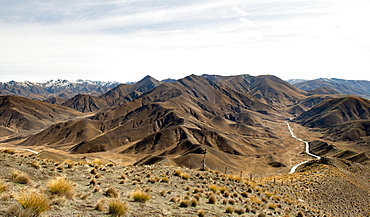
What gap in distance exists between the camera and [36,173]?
1432 cm

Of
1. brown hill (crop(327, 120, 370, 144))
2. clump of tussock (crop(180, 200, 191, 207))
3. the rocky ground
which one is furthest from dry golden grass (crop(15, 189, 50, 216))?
brown hill (crop(327, 120, 370, 144))

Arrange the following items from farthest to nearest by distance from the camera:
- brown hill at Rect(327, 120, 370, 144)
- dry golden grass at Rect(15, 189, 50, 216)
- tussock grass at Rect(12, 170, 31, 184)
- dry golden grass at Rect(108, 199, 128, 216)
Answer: brown hill at Rect(327, 120, 370, 144)
tussock grass at Rect(12, 170, 31, 184)
dry golden grass at Rect(108, 199, 128, 216)
dry golden grass at Rect(15, 189, 50, 216)

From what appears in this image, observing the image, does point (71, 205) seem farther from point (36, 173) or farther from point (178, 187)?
point (178, 187)

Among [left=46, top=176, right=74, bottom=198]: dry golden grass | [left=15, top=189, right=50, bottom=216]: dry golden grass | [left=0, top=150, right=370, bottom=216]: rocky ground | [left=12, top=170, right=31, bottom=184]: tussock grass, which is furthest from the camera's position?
[left=12, top=170, right=31, bottom=184]: tussock grass

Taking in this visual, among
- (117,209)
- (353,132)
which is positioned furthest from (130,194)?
(353,132)

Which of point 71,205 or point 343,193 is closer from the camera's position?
point 71,205

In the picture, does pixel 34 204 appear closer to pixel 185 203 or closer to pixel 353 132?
pixel 185 203

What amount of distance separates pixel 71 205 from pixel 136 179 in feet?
27.5

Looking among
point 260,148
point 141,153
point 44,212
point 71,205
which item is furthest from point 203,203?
point 260,148

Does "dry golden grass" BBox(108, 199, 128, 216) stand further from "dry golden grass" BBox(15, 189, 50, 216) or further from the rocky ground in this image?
"dry golden grass" BBox(15, 189, 50, 216)

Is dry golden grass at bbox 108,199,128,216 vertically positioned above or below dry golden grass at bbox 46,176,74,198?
below

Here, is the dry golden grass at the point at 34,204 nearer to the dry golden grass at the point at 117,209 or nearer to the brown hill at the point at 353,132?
the dry golden grass at the point at 117,209

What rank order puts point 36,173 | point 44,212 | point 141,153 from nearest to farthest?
point 44,212 < point 36,173 < point 141,153

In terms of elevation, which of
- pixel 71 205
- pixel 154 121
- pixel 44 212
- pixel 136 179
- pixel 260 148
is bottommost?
pixel 260 148
